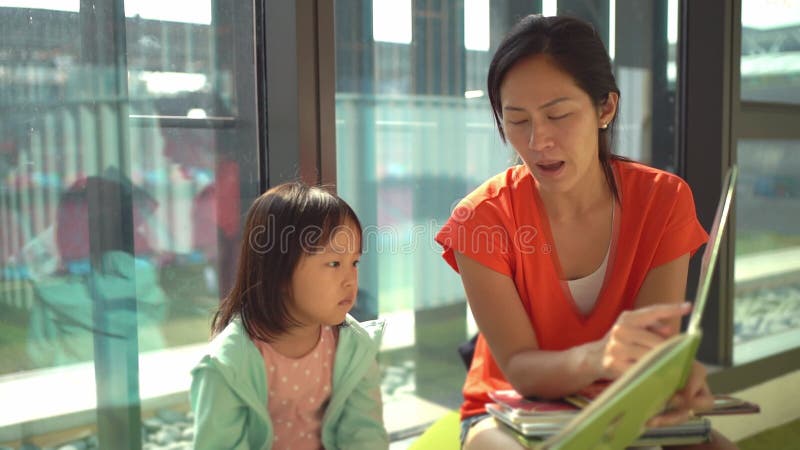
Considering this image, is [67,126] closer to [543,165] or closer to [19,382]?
[19,382]

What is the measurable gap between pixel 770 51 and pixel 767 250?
68 cm

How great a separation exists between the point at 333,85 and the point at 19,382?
79cm

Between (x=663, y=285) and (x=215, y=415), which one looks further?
(x=663, y=285)

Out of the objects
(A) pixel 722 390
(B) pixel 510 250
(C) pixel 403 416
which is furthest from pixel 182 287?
(A) pixel 722 390

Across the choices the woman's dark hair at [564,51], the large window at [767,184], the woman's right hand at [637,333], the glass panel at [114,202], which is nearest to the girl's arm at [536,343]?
the woman's right hand at [637,333]

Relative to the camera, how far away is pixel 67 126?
131 cm

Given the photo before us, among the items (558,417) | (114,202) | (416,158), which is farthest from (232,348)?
(416,158)

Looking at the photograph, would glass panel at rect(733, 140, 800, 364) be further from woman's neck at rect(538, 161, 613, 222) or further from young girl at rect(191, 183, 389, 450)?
young girl at rect(191, 183, 389, 450)

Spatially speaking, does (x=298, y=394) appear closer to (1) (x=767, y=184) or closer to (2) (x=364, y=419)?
(2) (x=364, y=419)

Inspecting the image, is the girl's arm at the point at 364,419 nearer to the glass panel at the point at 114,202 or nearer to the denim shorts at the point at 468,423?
the denim shorts at the point at 468,423

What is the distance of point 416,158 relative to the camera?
1.98 meters

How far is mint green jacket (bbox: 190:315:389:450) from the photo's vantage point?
1.15m

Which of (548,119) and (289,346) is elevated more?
(548,119)

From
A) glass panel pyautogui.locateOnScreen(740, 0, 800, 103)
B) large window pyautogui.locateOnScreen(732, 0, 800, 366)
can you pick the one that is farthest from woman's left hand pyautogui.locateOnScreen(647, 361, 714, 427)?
glass panel pyautogui.locateOnScreen(740, 0, 800, 103)
